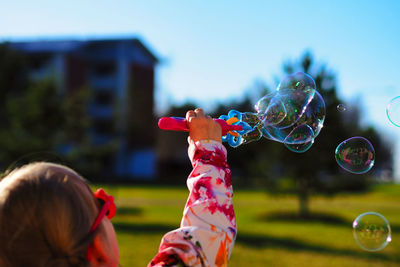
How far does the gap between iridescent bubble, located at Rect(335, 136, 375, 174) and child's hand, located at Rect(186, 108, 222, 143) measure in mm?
2020

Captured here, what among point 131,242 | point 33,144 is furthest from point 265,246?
point 33,144

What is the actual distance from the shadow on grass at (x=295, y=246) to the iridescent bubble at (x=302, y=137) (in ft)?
19.3

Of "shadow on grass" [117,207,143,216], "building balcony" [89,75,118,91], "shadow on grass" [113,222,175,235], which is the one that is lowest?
"shadow on grass" [117,207,143,216]

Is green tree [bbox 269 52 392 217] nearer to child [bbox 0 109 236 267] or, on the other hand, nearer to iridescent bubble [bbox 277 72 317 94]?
iridescent bubble [bbox 277 72 317 94]

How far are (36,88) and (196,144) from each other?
13.5 meters

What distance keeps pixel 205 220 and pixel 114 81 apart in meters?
43.8

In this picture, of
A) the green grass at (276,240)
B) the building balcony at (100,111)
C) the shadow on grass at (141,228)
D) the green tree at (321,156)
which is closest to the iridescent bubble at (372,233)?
the green grass at (276,240)

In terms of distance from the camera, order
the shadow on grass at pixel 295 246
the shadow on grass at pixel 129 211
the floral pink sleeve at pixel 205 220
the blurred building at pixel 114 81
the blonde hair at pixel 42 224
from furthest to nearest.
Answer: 1. the blurred building at pixel 114 81
2. the shadow on grass at pixel 129 211
3. the shadow on grass at pixel 295 246
4. the floral pink sleeve at pixel 205 220
5. the blonde hair at pixel 42 224

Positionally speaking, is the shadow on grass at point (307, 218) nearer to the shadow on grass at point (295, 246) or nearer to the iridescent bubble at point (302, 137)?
the shadow on grass at point (295, 246)

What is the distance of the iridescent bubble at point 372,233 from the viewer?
3.54 meters

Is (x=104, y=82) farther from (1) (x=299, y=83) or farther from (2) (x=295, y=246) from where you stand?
(1) (x=299, y=83)

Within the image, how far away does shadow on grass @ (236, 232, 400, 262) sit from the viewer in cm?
872

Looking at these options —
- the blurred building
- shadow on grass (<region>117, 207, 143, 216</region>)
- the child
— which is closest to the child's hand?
the child

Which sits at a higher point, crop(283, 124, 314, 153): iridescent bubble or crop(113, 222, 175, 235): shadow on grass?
crop(283, 124, 314, 153): iridescent bubble
